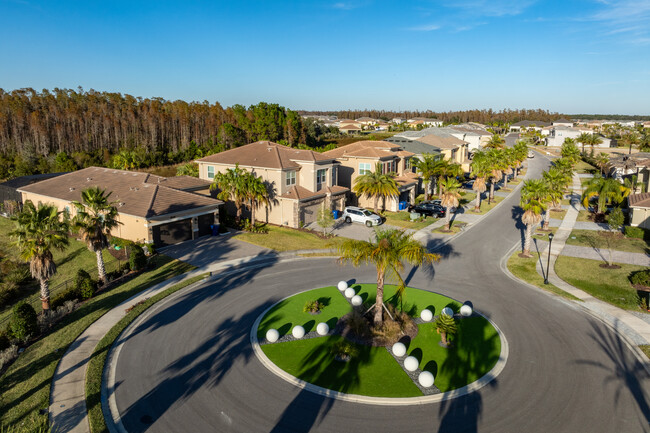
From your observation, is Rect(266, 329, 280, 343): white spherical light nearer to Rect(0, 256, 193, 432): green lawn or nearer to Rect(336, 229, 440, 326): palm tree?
Rect(336, 229, 440, 326): palm tree

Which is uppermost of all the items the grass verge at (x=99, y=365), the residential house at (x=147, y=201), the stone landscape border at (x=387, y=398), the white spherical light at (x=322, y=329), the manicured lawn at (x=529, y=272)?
the residential house at (x=147, y=201)

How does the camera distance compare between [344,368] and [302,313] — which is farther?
[302,313]

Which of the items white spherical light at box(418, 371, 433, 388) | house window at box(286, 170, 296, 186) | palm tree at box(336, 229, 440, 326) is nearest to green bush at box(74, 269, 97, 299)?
palm tree at box(336, 229, 440, 326)

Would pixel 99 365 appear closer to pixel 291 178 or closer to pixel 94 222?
pixel 94 222

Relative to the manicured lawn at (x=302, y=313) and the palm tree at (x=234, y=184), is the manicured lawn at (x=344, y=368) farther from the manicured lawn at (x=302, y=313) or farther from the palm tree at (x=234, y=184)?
the palm tree at (x=234, y=184)

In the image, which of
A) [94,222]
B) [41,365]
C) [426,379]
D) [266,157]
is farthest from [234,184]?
[426,379]

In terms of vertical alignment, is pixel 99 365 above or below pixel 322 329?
below

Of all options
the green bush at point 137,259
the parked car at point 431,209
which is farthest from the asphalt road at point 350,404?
the parked car at point 431,209
